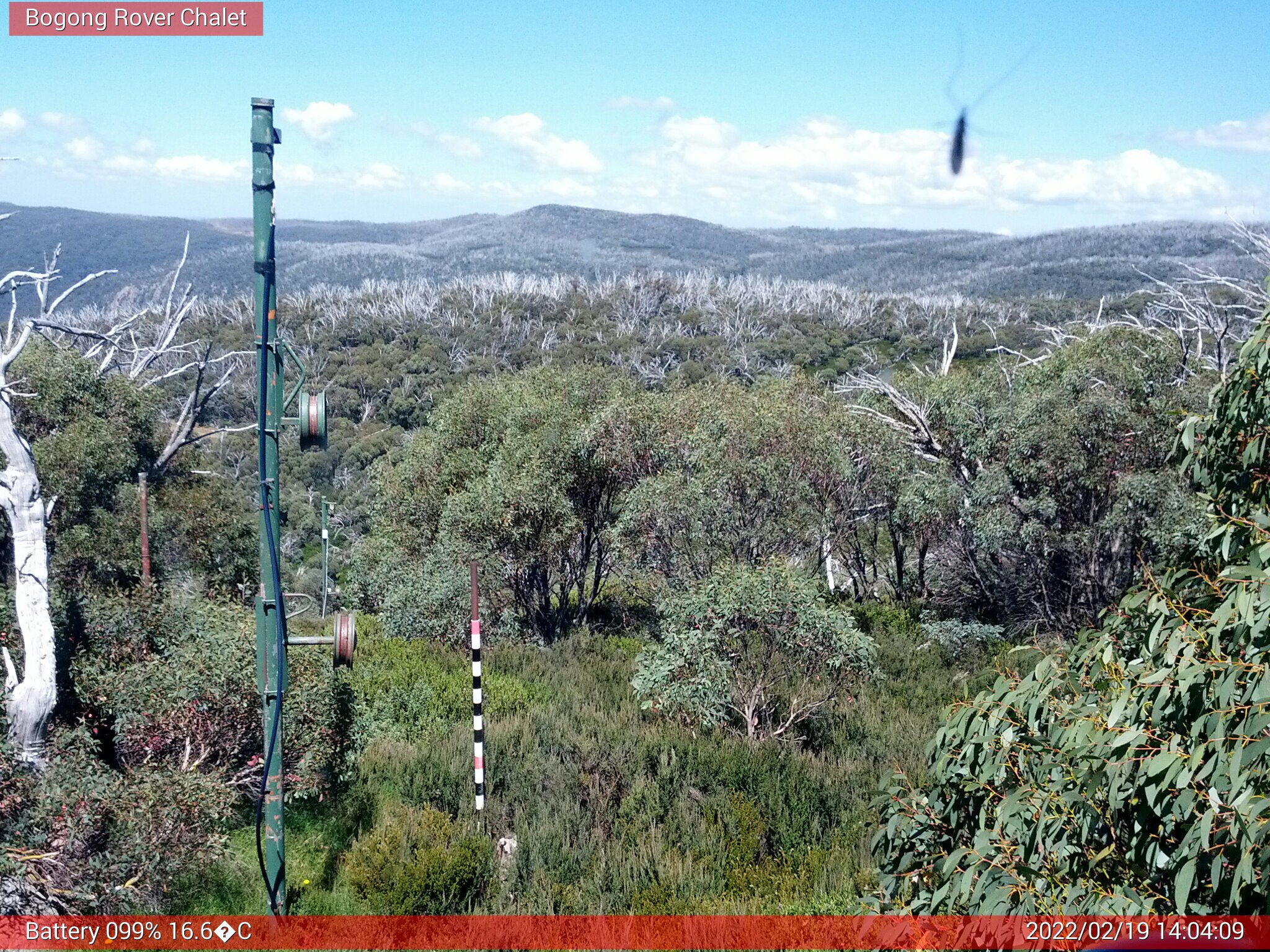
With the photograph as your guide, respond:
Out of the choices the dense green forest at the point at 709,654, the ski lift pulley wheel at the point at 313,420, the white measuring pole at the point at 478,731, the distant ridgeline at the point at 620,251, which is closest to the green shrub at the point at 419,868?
the dense green forest at the point at 709,654

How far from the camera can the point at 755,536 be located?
13.5 metres

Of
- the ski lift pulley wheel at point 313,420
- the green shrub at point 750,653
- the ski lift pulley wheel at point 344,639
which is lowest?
the green shrub at point 750,653

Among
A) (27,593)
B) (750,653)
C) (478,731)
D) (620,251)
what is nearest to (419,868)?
(478,731)

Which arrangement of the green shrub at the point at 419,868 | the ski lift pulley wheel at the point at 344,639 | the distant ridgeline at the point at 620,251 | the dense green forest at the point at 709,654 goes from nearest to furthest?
the dense green forest at the point at 709,654 < the ski lift pulley wheel at the point at 344,639 < the green shrub at the point at 419,868 < the distant ridgeline at the point at 620,251

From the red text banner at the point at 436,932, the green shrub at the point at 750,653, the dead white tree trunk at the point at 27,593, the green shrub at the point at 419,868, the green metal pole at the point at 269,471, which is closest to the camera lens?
the green metal pole at the point at 269,471

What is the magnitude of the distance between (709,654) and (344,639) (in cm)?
514

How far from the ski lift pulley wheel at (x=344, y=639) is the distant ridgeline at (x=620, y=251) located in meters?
60.6

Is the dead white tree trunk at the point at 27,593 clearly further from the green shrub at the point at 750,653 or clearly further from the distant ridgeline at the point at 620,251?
the distant ridgeline at the point at 620,251

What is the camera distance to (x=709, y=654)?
982 cm

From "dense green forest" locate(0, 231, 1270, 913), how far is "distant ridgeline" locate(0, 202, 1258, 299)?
51.5m

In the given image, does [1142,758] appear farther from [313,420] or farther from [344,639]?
[313,420]

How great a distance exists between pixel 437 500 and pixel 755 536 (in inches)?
216

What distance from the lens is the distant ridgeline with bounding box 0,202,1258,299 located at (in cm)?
8788

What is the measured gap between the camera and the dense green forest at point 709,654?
11.2 ft
